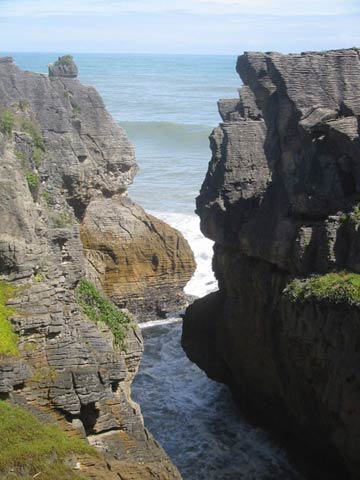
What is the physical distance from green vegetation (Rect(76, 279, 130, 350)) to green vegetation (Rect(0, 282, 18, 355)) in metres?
2.23

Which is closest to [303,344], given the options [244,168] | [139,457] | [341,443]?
[341,443]

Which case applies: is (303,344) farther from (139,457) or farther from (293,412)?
(139,457)

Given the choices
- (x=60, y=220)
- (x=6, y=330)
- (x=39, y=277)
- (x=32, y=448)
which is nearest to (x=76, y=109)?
(x=60, y=220)

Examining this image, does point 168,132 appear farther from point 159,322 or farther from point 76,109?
point 159,322

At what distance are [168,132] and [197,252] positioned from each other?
3542cm

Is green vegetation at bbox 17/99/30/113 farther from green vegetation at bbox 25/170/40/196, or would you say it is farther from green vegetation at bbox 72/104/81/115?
green vegetation at bbox 25/170/40/196

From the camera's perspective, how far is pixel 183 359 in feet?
89.2

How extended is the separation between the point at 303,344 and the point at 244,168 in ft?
23.4

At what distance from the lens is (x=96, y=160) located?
3077 centimetres

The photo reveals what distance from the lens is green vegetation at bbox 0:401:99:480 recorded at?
1177 centimetres

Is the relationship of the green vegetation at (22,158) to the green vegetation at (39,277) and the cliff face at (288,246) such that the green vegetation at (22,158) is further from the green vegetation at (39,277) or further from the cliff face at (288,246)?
the green vegetation at (39,277)

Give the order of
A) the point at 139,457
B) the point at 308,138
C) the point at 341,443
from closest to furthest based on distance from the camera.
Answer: the point at 139,457
the point at 341,443
the point at 308,138

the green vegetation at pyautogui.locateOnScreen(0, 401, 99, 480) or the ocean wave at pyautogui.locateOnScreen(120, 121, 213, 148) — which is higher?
the green vegetation at pyautogui.locateOnScreen(0, 401, 99, 480)

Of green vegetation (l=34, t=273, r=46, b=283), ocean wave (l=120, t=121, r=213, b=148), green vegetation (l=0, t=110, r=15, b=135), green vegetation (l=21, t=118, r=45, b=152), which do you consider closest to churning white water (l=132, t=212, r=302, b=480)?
green vegetation (l=34, t=273, r=46, b=283)
